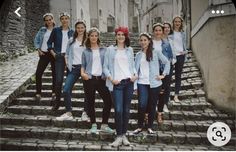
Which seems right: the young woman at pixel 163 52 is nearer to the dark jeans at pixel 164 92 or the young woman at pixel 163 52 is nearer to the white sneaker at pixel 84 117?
the dark jeans at pixel 164 92

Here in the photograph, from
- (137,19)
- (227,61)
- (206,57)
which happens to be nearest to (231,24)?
(227,61)

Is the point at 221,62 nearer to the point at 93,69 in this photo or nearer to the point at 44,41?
the point at 93,69

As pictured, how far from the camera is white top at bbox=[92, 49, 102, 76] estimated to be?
459 centimetres

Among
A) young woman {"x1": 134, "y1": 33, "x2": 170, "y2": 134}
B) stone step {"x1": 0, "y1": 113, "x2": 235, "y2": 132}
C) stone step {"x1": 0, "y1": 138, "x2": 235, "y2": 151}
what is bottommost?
stone step {"x1": 0, "y1": 138, "x2": 235, "y2": 151}

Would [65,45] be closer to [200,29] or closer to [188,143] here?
[188,143]

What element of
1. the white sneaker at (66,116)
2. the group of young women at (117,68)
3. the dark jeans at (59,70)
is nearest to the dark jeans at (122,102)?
the group of young women at (117,68)

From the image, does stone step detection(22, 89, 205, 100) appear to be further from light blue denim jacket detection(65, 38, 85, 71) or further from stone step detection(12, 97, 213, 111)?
light blue denim jacket detection(65, 38, 85, 71)

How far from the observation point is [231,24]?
4.78 metres

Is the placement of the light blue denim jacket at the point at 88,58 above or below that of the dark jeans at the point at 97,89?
above

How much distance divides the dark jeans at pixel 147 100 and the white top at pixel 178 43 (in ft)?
3.58

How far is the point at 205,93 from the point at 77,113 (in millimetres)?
2189

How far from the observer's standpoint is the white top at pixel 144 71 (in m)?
4.55

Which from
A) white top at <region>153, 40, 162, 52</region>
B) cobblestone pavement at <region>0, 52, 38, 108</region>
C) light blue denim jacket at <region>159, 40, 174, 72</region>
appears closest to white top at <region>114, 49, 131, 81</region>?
white top at <region>153, 40, 162, 52</region>

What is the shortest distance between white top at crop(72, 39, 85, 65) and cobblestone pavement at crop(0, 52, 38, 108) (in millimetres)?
1377
